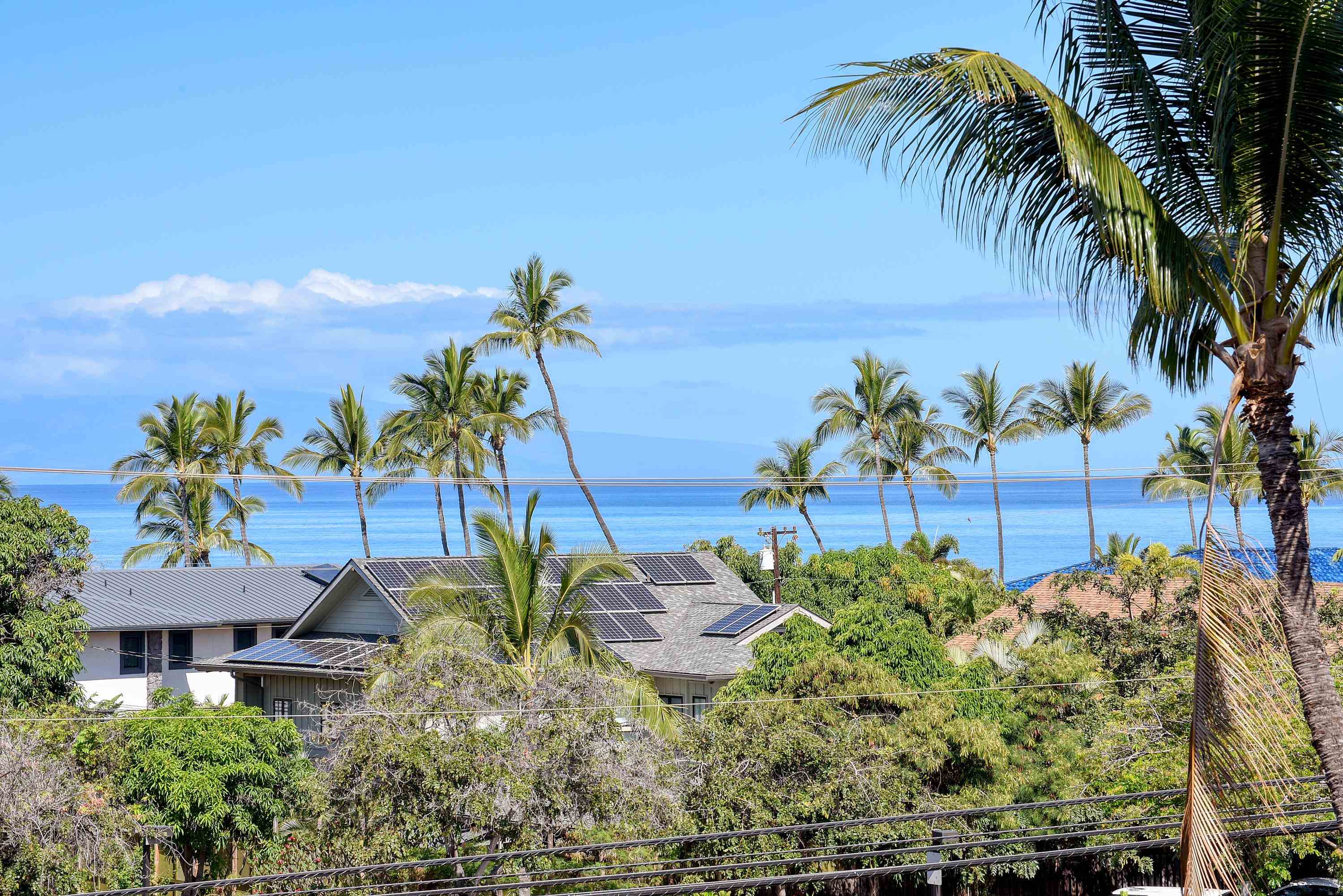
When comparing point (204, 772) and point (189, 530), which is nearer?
point (204, 772)

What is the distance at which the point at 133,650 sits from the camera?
38.1m

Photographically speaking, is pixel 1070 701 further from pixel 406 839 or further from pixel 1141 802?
pixel 406 839

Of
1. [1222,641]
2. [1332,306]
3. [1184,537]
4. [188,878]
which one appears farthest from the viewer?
[1184,537]

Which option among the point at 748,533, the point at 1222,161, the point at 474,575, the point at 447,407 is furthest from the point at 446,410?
the point at 748,533

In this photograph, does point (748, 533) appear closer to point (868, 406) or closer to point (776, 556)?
point (868, 406)

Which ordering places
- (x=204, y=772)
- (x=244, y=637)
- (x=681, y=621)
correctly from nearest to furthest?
(x=204, y=772)
(x=681, y=621)
(x=244, y=637)

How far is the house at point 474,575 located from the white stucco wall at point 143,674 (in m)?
7.61

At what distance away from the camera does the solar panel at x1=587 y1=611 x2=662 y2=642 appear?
27.4m

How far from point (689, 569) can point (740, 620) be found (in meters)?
6.43

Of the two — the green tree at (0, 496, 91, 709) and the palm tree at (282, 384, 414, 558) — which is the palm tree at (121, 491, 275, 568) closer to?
the palm tree at (282, 384, 414, 558)

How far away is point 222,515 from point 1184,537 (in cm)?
10465

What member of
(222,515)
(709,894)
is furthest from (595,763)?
(222,515)

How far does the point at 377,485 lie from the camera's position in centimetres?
5722

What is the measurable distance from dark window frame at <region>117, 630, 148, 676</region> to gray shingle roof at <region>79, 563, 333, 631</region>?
0.60 meters
